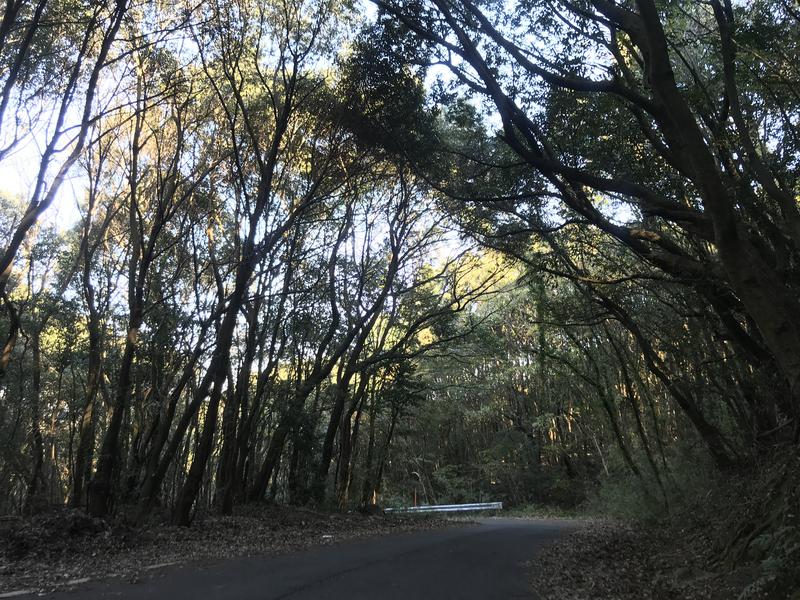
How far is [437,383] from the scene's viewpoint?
107 feet

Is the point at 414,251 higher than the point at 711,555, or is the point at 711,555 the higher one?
the point at 414,251

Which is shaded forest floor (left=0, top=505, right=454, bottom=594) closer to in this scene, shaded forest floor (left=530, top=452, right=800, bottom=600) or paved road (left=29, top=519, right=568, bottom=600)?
paved road (left=29, top=519, right=568, bottom=600)

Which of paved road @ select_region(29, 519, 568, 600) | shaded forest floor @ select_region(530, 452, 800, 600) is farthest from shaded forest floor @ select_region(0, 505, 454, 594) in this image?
shaded forest floor @ select_region(530, 452, 800, 600)

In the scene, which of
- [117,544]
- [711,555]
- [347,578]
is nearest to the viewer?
[347,578]

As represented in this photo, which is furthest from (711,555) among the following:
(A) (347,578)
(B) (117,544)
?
(B) (117,544)

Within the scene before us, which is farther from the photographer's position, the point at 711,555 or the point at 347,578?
the point at 711,555

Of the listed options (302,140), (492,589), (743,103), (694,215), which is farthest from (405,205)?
(492,589)

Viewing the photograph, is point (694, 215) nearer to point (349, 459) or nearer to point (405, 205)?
point (405, 205)

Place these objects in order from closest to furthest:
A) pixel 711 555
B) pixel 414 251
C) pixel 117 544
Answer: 1. pixel 711 555
2. pixel 117 544
3. pixel 414 251

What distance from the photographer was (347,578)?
283 inches

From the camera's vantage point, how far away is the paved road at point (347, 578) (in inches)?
245

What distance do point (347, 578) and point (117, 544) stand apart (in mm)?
5252

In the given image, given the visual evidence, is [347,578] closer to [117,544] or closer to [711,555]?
[711,555]

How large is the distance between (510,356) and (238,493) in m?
17.2
